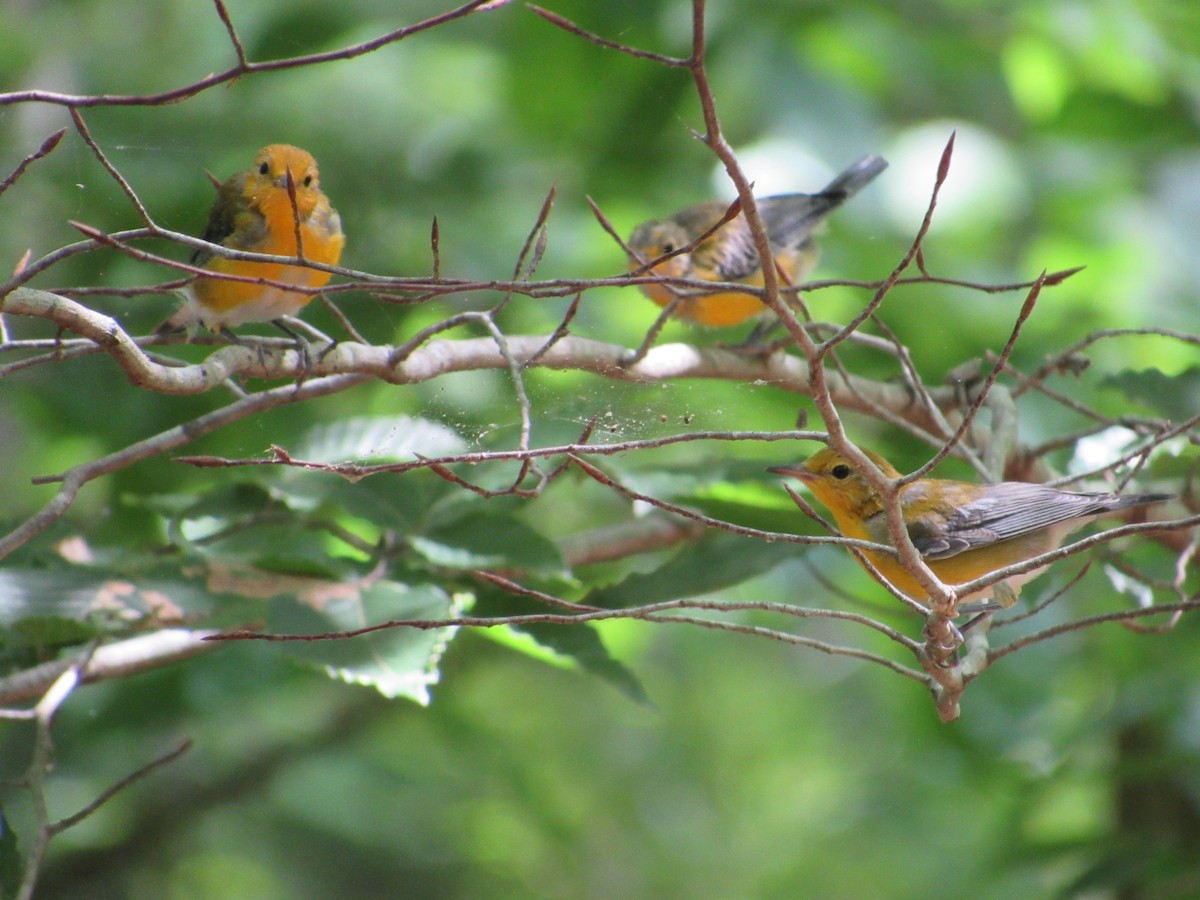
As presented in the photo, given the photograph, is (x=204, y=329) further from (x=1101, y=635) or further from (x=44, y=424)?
(x=1101, y=635)

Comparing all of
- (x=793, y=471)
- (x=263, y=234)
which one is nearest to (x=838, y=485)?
(x=793, y=471)

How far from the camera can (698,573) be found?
11.2 feet

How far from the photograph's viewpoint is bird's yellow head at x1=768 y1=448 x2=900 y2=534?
3686mm

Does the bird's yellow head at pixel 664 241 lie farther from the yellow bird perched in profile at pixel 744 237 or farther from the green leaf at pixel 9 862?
the green leaf at pixel 9 862

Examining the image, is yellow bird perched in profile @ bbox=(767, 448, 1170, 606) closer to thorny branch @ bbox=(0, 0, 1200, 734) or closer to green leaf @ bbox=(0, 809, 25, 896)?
thorny branch @ bbox=(0, 0, 1200, 734)

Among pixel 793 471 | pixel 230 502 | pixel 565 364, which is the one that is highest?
pixel 565 364

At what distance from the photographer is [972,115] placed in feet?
26.1

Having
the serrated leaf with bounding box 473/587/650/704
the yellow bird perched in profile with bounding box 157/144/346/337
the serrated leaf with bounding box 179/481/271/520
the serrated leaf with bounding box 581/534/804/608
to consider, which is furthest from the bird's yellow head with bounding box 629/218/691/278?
the serrated leaf with bounding box 473/587/650/704

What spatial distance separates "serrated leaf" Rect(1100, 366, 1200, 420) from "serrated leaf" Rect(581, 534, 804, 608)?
1124 millimetres

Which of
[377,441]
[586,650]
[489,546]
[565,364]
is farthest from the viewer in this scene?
[377,441]

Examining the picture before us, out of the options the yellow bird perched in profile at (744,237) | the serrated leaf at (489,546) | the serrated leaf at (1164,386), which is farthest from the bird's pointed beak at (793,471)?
the yellow bird perched in profile at (744,237)

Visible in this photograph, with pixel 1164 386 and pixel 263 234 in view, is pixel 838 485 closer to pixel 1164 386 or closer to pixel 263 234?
pixel 1164 386

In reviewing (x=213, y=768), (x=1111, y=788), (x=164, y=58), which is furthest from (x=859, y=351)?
(x=164, y=58)

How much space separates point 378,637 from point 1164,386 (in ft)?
8.15
